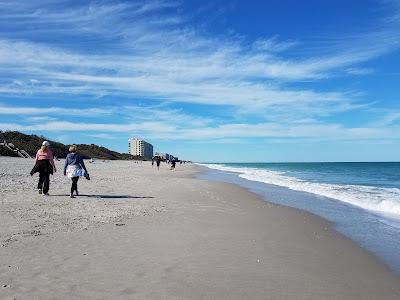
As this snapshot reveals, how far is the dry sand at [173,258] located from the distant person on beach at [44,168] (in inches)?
99.5

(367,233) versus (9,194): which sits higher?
(9,194)

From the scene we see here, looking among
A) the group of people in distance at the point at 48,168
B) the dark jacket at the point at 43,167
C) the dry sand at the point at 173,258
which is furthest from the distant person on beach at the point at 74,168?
the dry sand at the point at 173,258

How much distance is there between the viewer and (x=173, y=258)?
6840 millimetres

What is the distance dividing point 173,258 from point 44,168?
30.8 ft

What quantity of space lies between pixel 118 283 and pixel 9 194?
10075mm

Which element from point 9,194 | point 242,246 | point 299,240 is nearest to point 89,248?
point 242,246

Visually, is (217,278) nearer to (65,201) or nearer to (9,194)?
(65,201)

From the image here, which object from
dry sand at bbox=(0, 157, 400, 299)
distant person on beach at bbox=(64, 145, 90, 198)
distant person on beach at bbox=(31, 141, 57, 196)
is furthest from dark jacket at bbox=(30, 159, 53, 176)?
dry sand at bbox=(0, 157, 400, 299)

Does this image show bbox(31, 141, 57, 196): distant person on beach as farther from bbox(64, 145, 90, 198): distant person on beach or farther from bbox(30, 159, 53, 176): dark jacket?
bbox(64, 145, 90, 198): distant person on beach

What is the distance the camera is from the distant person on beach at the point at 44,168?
1450 centimetres

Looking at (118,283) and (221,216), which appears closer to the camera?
(118,283)

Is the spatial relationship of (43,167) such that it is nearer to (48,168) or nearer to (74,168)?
(48,168)

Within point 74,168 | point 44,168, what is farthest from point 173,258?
point 44,168

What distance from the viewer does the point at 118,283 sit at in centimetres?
543
